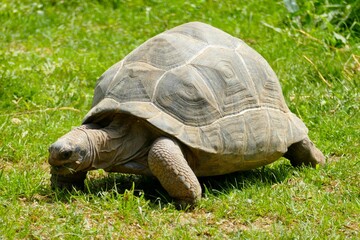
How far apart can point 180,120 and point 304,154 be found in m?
1.20

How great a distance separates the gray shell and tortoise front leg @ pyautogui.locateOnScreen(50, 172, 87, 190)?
0.37 meters

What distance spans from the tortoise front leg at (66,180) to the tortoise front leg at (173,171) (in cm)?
59

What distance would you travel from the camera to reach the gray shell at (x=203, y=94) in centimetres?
532

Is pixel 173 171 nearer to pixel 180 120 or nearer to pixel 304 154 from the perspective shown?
pixel 180 120

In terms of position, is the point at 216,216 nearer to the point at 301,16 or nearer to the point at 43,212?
the point at 43,212

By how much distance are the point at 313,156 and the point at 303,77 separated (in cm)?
226

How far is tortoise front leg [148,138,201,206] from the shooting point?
5.18 m

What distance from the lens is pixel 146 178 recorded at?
5.95 m

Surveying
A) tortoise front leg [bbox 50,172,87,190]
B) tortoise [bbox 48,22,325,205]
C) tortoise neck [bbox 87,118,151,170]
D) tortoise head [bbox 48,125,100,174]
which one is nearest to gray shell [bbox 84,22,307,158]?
tortoise [bbox 48,22,325,205]

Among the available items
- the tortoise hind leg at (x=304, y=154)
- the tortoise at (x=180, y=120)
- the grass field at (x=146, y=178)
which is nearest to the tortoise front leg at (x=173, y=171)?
the tortoise at (x=180, y=120)

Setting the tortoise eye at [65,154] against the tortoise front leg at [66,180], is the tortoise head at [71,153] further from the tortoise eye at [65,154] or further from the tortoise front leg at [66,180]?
the tortoise front leg at [66,180]

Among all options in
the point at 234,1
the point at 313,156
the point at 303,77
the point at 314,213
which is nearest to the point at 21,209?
the point at 314,213

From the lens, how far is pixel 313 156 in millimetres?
6105

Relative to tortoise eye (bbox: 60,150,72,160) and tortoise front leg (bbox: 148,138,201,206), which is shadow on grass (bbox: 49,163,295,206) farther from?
tortoise eye (bbox: 60,150,72,160)
